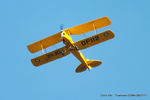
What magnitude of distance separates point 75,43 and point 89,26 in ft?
7.84

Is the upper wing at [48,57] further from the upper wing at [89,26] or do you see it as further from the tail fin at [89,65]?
the tail fin at [89,65]

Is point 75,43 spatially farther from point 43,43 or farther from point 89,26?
point 43,43

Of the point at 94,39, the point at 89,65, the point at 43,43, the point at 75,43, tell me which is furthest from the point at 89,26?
the point at 43,43

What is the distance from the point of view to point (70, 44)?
22.6m

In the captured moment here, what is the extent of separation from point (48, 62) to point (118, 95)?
6.50 meters

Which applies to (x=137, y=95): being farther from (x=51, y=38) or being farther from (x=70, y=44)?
(x=51, y=38)

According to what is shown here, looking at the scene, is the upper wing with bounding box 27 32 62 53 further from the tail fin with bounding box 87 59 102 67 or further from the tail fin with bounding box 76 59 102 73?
the tail fin with bounding box 87 59 102 67

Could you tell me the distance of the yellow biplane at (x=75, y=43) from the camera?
73.7 feet

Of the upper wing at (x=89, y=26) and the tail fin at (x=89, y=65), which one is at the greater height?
the upper wing at (x=89, y=26)

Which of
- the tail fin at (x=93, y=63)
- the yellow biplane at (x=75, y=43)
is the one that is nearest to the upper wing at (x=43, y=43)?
the yellow biplane at (x=75, y=43)

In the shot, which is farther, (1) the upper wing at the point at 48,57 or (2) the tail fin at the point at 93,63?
(2) the tail fin at the point at 93,63

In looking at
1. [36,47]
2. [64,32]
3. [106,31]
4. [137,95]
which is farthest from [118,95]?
[36,47]

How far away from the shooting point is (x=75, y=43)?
22.7 m

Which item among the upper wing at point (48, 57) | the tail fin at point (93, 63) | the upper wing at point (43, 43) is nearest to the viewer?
the upper wing at point (48, 57)
